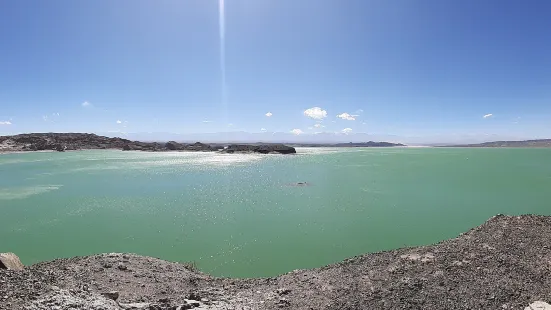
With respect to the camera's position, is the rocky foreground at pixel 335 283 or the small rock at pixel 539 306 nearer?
the small rock at pixel 539 306

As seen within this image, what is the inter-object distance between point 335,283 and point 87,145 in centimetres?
13567

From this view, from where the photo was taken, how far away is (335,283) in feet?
32.6

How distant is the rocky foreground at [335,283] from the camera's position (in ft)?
24.8

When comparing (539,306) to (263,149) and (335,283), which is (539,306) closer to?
(335,283)

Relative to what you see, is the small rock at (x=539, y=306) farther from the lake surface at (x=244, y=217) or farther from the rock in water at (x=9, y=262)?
the rock in water at (x=9, y=262)

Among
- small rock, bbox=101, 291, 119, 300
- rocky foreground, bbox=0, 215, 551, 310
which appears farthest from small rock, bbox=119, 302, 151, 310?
small rock, bbox=101, 291, 119, 300

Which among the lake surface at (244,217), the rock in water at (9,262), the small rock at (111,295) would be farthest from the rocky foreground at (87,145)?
the small rock at (111,295)

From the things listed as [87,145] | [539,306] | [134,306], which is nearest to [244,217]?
[134,306]

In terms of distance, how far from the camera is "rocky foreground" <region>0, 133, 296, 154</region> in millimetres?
109375

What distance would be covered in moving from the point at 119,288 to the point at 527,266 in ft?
39.2

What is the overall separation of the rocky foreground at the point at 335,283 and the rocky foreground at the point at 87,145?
10476 centimetres

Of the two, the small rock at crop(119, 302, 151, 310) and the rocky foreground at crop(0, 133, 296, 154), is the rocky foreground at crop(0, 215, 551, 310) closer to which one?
the small rock at crop(119, 302, 151, 310)

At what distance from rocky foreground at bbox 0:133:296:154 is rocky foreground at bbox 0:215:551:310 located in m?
105

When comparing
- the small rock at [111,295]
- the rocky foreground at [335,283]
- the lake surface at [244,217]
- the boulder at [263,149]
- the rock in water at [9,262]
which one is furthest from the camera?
the boulder at [263,149]
